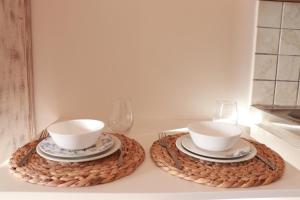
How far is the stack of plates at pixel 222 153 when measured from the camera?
594 millimetres

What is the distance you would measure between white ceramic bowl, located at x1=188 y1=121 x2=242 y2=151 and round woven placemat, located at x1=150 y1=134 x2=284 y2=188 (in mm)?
39

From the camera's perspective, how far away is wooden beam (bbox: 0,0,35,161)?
0.92 metres

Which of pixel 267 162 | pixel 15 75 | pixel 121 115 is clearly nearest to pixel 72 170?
pixel 121 115

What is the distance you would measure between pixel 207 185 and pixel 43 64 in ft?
2.71

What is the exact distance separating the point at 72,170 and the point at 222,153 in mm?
351

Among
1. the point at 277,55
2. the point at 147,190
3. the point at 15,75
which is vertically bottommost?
the point at 147,190

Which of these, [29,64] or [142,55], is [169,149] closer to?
[142,55]

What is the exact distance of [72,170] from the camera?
546 millimetres

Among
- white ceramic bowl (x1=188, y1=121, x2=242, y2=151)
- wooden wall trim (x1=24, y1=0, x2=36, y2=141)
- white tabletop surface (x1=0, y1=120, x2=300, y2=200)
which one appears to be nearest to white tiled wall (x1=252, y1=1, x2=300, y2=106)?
white ceramic bowl (x1=188, y1=121, x2=242, y2=151)

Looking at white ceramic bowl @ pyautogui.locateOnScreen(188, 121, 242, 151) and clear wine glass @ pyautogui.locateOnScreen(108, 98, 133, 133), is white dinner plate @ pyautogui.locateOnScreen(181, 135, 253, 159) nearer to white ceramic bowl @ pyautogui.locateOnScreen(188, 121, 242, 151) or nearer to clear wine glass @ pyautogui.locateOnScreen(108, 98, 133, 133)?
white ceramic bowl @ pyautogui.locateOnScreen(188, 121, 242, 151)

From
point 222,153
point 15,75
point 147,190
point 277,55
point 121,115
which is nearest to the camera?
point 147,190

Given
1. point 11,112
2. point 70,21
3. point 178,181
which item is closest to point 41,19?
point 70,21

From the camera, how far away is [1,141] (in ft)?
3.04

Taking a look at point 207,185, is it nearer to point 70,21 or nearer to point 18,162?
point 18,162
